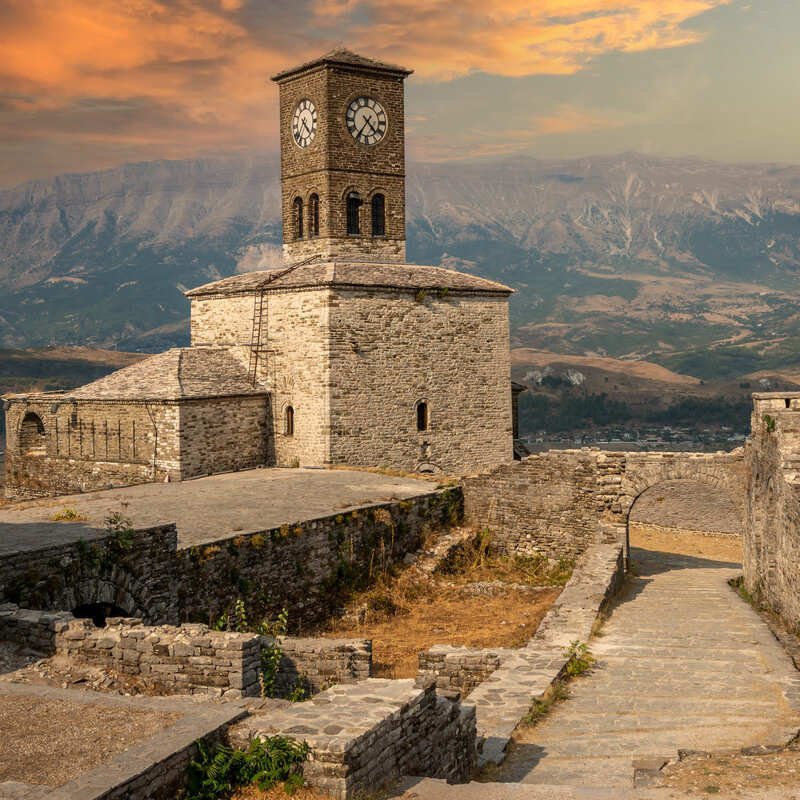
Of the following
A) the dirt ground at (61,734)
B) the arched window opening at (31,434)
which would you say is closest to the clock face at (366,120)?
the arched window opening at (31,434)

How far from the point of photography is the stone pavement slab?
57.7 ft

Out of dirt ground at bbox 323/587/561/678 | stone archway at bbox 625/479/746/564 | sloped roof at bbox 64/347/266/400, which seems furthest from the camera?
stone archway at bbox 625/479/746/564

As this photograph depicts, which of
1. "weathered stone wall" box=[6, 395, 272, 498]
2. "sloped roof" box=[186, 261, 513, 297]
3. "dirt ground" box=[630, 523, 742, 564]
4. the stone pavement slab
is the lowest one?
"dirt ground" box=[630, 523, 742, 564]

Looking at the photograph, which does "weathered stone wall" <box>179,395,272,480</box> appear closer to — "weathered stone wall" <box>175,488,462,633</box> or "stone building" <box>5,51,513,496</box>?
"stone building" <box>5,51,513,496</box>

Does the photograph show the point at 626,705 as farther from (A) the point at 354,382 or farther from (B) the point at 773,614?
(A) the point at 354,382

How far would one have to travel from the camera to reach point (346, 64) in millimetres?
34500

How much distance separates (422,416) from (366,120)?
1047 centimetres

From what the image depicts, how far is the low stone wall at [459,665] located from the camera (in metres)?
14.6

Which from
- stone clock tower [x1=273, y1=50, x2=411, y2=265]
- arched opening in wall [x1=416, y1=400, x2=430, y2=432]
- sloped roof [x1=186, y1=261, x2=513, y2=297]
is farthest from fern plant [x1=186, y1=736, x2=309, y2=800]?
stone clock tower [x1=273, y1=50, x2=411, y2=265]

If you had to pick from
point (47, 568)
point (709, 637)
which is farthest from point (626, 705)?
point (47, 568)

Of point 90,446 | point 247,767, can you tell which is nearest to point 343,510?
point 90,446

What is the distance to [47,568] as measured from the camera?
1387 cm

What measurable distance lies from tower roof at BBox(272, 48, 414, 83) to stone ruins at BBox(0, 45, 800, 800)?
94 millimetres

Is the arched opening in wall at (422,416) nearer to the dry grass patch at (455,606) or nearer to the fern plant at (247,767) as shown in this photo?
the dry grass patch at (455,606)
